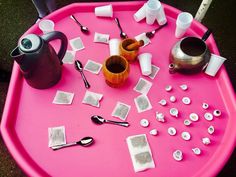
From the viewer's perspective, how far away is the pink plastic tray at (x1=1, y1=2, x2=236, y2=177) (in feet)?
3.64

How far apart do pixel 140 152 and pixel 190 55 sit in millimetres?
450

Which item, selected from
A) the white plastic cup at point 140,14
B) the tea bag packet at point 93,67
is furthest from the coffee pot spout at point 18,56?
the white plastic cup at point 140,14

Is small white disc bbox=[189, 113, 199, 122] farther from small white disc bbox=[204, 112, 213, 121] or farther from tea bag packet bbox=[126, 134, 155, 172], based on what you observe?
tea bag packet bbox=[126, 134, 155, 172]

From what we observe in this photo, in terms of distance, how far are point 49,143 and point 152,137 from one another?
0.40m

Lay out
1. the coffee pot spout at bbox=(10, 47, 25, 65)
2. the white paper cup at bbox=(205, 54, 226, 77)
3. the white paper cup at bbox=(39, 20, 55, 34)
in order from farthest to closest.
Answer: the white paper cup at bbox=(39, 20, 55, 34)
the white paper cup at bbox=(205, 54, 226, 77)
the coffee pot spout at bbox=(10, 47, 25, 65)

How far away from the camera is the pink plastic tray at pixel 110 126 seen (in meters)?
1.11

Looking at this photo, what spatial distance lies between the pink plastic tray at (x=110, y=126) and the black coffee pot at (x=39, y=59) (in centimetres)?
7

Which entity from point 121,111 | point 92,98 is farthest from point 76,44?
point 121,111

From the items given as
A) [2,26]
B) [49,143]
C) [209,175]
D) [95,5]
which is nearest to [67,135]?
[49,143]

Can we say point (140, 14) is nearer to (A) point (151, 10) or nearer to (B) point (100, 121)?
(A) point (151, 10)

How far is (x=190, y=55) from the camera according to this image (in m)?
1.24

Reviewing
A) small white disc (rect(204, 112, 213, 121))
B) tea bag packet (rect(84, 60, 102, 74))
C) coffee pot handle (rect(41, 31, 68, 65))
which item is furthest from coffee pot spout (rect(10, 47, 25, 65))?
small white disc (rect(204, 112, 213, 121))

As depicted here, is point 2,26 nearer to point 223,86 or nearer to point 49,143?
point 49,143

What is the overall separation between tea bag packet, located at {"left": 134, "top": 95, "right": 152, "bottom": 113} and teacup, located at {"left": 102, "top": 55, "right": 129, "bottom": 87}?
97 millimetres
